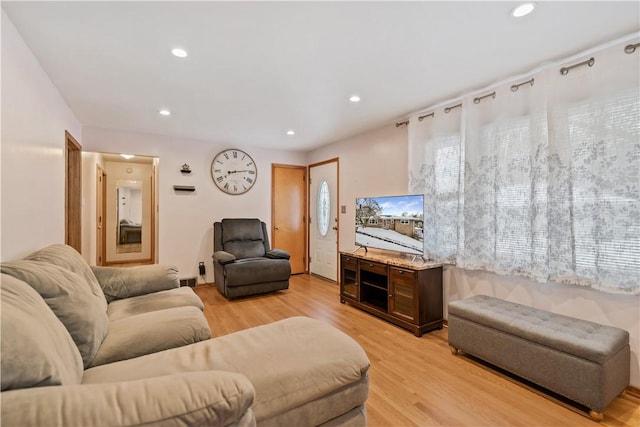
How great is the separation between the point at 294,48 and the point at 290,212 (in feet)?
11.7

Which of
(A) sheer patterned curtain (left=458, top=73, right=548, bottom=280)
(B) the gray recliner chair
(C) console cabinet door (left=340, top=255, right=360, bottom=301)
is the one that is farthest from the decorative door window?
(A) sheer patterned curtain (left=458, top=73, right=548, bottom=280)

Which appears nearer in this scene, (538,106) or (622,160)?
(622,160)

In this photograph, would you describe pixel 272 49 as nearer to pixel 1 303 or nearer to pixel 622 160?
pixel 1 303

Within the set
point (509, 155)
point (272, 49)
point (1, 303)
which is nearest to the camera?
point (1, 303)

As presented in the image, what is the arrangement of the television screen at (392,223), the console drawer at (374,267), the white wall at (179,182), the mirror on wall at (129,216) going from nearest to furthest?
the white wall at (179,182), the television screen at (392,223), the console drawer at (374,267), the mirror on wall at (129,216)

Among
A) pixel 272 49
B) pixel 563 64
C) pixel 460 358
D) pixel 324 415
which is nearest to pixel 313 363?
pixel 324 415

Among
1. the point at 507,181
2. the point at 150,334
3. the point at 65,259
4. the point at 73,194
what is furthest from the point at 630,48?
the point at 73,194

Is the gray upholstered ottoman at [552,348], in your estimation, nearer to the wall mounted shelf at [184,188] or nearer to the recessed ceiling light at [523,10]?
the recessed ceiling light at [523,10]

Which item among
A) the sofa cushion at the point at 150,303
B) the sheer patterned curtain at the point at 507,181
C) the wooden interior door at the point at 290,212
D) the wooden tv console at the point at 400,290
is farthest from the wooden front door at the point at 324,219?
the sofa cushion at the point at 150,303

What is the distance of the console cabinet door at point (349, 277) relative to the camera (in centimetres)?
356

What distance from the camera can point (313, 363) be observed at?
1.25m

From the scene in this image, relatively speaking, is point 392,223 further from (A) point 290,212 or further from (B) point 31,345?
(B) point 31,345

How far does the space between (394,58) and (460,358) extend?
2.40 meters

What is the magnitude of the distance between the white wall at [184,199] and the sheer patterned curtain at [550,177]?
11.1ft
